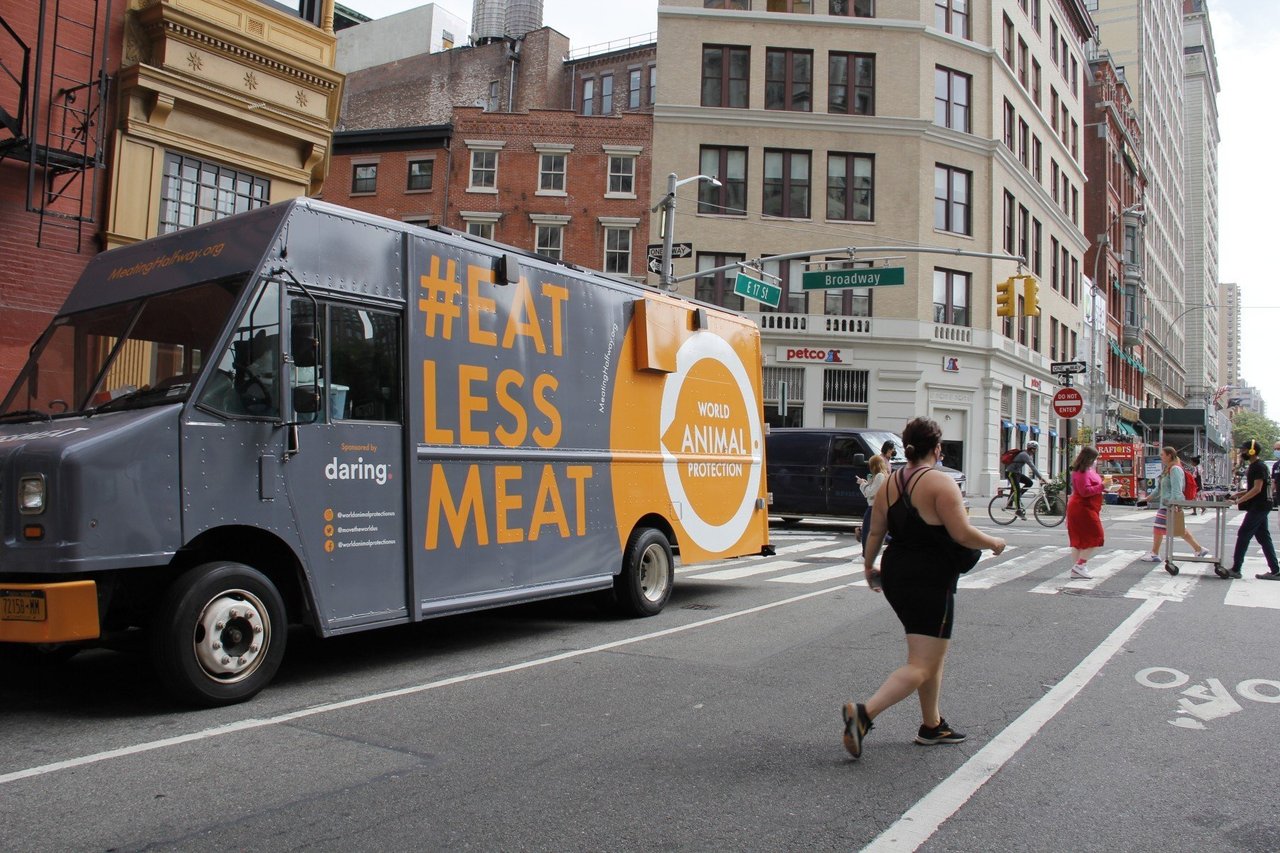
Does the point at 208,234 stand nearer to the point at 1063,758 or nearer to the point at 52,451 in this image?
the point at 52,451

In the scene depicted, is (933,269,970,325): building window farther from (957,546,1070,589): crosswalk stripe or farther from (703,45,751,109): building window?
(957,546,1070,589): crosswalk stripe

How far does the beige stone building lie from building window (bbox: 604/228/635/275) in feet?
4.18

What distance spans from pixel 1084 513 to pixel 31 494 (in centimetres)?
1173

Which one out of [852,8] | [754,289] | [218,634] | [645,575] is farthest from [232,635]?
[852,8]

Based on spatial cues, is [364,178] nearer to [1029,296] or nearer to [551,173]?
[551,173]

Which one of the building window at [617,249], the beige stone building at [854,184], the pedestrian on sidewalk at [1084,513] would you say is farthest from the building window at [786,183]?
the pedestrian on sidewalk at [1084,513]

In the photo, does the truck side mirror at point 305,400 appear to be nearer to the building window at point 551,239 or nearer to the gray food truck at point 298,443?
the gray food truck at point 298,443

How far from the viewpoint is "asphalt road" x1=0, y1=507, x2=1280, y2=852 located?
3.94m

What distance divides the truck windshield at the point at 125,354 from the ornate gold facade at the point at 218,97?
7395 mm

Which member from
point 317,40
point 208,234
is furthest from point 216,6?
point 208,234

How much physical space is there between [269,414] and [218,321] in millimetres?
646

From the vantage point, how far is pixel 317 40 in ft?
51.2

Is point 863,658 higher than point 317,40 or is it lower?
lower

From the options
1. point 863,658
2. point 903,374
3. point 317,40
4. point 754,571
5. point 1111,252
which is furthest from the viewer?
point 1111,252
